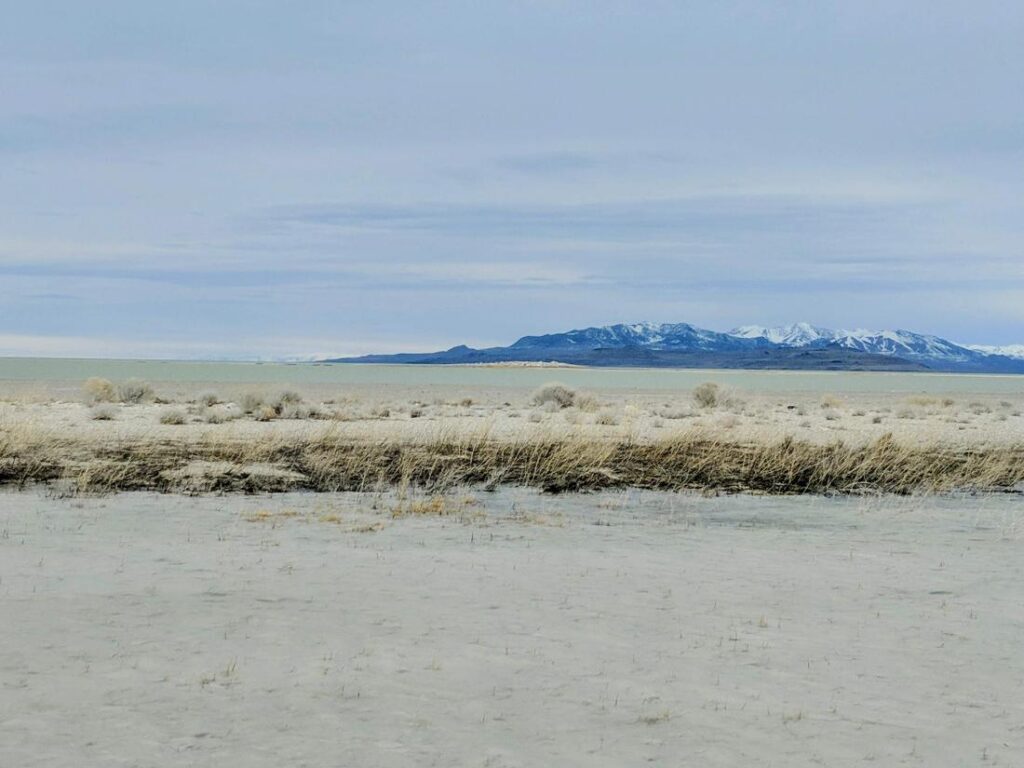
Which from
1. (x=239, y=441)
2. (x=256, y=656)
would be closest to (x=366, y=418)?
(x=239, y=441)

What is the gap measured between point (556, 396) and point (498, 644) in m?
42.1

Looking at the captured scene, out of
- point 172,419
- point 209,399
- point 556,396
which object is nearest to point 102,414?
point 172,419

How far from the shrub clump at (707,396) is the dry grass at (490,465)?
27.3 metres

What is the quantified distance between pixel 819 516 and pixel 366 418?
2185cm

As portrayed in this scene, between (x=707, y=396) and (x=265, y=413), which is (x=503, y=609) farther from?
(x=707, y=396)

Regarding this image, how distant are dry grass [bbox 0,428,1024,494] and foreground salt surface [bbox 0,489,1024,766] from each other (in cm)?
395

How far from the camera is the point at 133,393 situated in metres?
46.0

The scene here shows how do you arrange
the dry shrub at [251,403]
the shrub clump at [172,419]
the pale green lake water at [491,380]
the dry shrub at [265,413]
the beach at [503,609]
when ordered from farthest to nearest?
the pale green lake water at [491,380] < the dry shrub at [251,403] < the dry shrub at [265,413] < the shrub clump at [172,419] < the beach at [503,609]

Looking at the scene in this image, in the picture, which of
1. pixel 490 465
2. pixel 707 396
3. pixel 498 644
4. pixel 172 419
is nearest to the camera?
pixel 498 644

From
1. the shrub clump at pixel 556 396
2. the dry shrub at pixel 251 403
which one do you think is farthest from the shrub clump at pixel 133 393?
the shrub clump at pixel 556 396

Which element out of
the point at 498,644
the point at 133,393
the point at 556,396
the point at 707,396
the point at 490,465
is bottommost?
the point at 498,644

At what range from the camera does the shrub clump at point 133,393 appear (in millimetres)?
45688

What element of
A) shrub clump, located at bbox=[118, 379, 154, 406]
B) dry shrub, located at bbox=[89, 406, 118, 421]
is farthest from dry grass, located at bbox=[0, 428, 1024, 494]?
shrub clump, located at bbox=[118, 379, 154, 406]

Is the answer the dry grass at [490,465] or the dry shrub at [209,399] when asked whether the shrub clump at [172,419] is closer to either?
the dry grass at [490,465]
